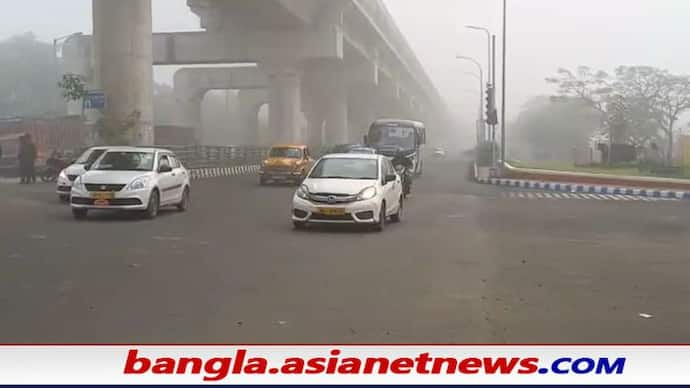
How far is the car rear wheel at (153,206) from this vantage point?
16.8 m

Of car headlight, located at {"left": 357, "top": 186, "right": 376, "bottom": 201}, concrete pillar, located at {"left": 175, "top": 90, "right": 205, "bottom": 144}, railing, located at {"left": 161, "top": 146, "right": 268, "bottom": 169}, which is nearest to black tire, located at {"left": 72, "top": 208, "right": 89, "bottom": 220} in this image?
car headlight, located at {"left": 357, "top": 186, "right": 376, "bottom": 201}

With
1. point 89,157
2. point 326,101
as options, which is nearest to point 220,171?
point 89,157

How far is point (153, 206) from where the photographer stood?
16984mm

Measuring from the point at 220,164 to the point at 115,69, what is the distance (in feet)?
43.4

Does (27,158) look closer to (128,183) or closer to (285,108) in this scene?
(128,183)

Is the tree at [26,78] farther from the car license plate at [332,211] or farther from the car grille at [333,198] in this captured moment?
the car license plate at [332,211]

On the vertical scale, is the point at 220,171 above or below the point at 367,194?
below

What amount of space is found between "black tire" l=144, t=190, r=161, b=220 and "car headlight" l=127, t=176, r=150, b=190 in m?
0.29

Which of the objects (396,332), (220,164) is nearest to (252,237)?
(396,332)

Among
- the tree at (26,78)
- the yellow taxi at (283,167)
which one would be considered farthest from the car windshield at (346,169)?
the tree at (26,78)

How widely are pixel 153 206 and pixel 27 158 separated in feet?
41.7

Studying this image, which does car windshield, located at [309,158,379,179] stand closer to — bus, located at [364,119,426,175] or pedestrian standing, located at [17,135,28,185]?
pedestrian standing, located at [17,135,28,185]

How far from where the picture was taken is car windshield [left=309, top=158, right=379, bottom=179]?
15.8 meters

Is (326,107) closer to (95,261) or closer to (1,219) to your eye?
(1,219)
